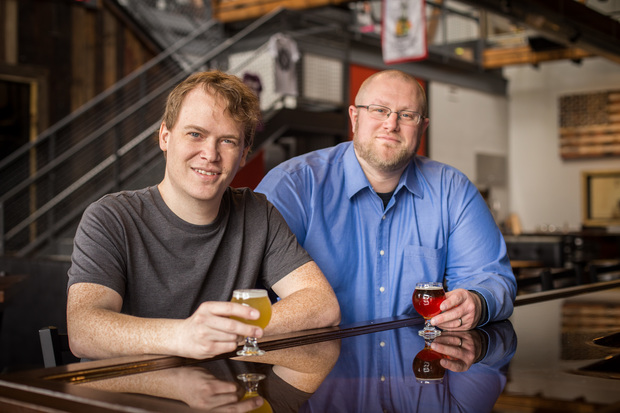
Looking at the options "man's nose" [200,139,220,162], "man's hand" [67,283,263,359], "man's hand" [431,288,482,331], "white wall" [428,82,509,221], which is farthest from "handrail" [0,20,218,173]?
"man's hand" [431,288,482,331]

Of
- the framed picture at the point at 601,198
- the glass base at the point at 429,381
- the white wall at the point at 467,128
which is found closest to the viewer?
the glass base at the point at 429,381

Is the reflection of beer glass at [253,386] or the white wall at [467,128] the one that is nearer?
the reflection of beer glass at [253,386]

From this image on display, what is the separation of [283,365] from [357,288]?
102 centimetres

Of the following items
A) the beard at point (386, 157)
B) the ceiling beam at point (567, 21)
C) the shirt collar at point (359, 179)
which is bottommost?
the shirt collar at point (359, 179)

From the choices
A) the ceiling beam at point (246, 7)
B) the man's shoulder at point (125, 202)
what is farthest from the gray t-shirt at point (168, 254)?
the ceiling beam at point (246, 7)

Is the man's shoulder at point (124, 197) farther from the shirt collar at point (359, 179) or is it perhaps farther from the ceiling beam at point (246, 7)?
the ceiling beam at point (246, 7)

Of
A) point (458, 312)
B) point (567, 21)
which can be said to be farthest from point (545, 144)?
point (458, 312)

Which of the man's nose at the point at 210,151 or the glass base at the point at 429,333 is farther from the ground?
the man's nose at the point at 210,151

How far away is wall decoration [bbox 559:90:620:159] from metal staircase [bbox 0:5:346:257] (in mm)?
5941

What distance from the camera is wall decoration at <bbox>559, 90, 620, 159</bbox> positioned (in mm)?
11438

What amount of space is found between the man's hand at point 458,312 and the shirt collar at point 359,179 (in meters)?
0.61

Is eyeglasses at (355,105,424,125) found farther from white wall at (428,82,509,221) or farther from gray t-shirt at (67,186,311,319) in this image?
white wall at (428,82,509,221)

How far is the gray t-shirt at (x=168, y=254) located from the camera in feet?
5.32

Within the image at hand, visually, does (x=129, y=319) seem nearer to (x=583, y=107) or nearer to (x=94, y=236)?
(x=94, y=236)
